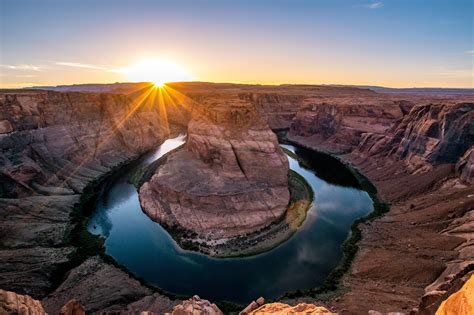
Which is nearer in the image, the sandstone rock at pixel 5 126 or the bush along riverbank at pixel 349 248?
the bush along riverbank at pixel 349 248

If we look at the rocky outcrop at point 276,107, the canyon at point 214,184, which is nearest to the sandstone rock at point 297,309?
the canyon at point 214,184

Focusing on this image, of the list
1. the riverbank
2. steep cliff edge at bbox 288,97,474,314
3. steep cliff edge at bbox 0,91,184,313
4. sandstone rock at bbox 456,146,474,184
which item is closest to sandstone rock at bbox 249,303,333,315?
steep cliff edge at bbox 288,97,474,314

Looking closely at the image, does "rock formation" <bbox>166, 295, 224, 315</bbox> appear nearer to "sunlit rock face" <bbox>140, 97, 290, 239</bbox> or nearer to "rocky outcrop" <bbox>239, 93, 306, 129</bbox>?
"sunlit rock face" <bbox>140, 97, 290, 239</bbox>

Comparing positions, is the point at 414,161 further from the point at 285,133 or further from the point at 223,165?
the point at 285,133

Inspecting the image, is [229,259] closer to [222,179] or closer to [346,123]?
[222,179]

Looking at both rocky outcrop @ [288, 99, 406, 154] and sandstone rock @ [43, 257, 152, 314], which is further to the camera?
rocky outcrop @ [288, 99, 406, 154]

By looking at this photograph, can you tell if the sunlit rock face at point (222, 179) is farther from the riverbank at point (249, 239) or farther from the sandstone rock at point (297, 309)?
the sandstone rock at point (297, 309)

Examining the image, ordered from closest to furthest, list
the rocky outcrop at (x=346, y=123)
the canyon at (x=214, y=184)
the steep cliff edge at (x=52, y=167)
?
the canyon at (x=214, y=184)
the steep cliff edge at (x=52, y=167)
the rocky outcrop at (x=346, y=123)

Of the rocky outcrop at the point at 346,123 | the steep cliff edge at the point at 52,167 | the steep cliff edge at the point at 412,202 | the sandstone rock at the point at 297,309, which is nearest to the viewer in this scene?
the sandstone rock at the point at 297,309
